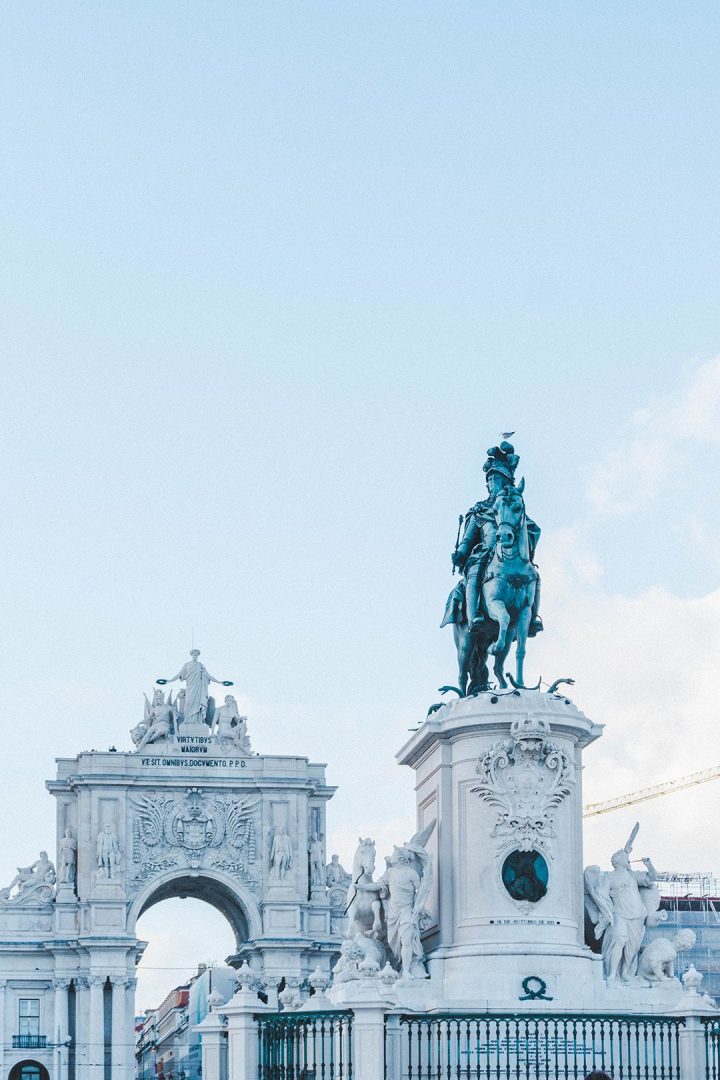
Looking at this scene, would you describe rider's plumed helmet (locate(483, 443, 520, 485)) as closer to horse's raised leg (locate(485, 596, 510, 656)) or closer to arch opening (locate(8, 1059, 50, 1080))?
horse's raised leg (locate(485, 596, 510, 656))

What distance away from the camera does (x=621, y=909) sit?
22219 millimetres

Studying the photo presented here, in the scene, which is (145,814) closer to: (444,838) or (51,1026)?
(51,1026)

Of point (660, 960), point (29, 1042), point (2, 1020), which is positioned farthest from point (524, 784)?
point (2, 1020)

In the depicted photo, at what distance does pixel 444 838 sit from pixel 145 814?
225 feet

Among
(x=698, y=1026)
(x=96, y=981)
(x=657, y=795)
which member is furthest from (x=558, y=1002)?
(x=657, y=795)

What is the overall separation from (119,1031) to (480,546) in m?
67.3

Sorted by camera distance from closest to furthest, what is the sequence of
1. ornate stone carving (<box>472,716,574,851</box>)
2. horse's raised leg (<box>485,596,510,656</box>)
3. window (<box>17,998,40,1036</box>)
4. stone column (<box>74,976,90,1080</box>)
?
ornate stone carving (<box>472,716,574,851</box>), horse's raised leg (<box>485,596,510,656</box>), stone column (<box>74,976,90,1080</box>), window (<box>17,998,40,1036</box>)

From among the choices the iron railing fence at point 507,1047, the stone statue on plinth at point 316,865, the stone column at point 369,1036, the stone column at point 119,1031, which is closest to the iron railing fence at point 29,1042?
the stone column at point 119,1031

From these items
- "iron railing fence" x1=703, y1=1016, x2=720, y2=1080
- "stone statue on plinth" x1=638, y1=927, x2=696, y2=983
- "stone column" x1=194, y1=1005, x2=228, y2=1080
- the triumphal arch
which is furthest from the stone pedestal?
the triumphal arch

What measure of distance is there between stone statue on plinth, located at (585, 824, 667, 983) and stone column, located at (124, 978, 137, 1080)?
219 ft

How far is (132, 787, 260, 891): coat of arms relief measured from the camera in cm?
8919

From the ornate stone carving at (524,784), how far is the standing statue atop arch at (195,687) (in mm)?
70550

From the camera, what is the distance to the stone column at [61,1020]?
86188 mm

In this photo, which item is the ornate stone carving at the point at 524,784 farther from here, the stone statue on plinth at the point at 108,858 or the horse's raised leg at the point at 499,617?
the stone statue on plinth at the point at 108,858
